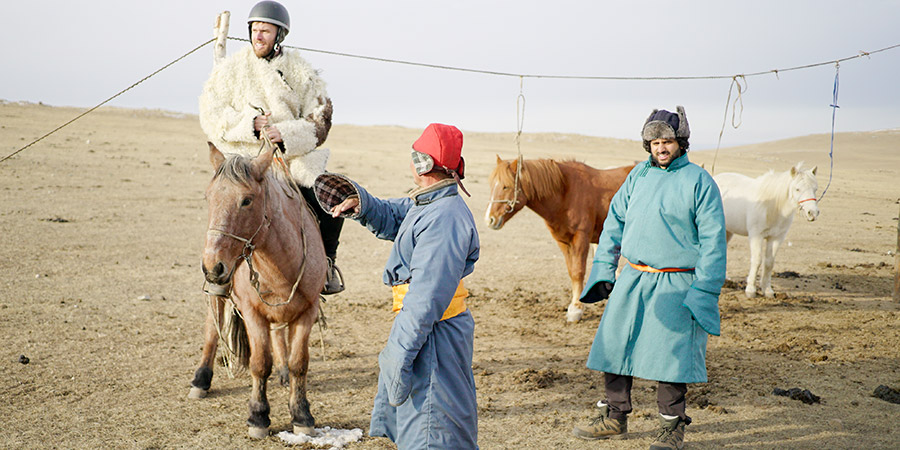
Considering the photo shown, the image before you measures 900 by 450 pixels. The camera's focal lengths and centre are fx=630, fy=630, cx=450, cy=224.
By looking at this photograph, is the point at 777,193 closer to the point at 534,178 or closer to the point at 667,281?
the point at 534,178

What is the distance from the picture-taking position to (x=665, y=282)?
12.6ft

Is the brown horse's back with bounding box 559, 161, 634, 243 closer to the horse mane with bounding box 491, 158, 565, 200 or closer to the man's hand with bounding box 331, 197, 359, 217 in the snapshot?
the horse mane with bounding box 491, 158, 565, 200

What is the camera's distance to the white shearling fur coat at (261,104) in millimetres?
4527

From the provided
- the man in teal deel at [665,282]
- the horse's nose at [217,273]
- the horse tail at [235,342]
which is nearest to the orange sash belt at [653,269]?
the man in teal deel at [665,282]

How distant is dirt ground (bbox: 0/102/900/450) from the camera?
4.35 metres

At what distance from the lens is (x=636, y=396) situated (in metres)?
5.04

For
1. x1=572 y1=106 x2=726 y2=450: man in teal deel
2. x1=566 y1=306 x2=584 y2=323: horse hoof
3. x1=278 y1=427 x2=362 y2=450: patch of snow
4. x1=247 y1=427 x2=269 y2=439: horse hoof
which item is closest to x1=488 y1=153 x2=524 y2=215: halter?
x1=566 y1=306 x2=584 y2=323: horse hoof

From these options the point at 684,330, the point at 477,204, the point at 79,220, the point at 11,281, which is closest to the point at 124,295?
the point at 11,281

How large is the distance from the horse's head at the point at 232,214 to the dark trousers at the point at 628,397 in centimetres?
243

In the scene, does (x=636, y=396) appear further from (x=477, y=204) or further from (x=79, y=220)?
(x=477, y=204)

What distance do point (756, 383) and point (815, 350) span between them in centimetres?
128

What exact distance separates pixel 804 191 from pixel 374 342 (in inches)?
219

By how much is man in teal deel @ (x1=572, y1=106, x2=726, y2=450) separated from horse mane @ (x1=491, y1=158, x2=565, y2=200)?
317cm

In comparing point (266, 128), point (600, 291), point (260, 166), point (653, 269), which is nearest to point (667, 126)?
point (653, 269)
